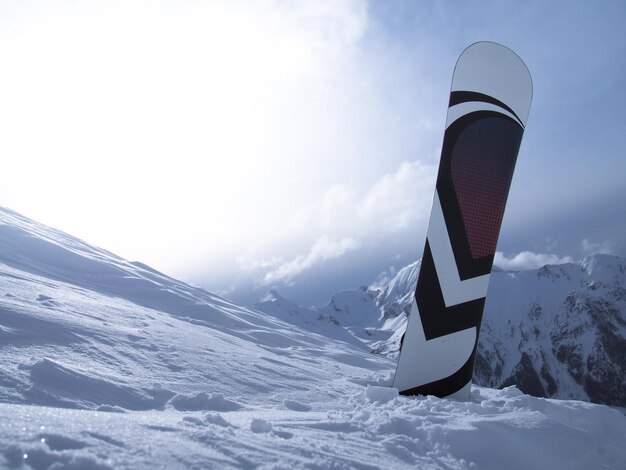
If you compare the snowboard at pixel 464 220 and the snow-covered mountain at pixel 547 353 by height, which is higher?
the snow-covered mountain at pixel 547 353

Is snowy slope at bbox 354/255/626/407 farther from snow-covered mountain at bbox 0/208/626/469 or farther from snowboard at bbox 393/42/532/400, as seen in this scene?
snow-covered mountain at bbox 0/208/626/469

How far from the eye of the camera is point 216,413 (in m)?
3.58

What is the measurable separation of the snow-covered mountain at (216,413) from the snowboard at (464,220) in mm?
815

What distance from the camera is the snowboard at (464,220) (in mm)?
7258

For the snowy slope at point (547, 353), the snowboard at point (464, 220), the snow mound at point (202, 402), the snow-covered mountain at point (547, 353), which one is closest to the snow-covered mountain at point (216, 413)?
the snow mound at point (202, 402)

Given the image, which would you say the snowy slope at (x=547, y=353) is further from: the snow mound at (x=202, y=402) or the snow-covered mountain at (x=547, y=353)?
the snow mound at (x=202, y=402)

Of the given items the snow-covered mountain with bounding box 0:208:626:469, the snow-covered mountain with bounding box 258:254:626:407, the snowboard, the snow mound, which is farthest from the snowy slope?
the snow mound

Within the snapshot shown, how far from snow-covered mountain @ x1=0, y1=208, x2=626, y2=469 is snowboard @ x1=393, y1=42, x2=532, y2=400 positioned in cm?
81

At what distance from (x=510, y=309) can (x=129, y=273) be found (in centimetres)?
21090

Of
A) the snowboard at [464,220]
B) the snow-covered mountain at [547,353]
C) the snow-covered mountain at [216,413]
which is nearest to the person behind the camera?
the snow-covered mountain at [216,413]

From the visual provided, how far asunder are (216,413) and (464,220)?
5.84 m

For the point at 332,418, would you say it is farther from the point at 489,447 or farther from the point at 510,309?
the point at 510,309

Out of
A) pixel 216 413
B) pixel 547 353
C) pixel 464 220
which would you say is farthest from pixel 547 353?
pixel 216 413

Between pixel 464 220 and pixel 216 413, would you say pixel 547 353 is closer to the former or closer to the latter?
pixel 464 220
